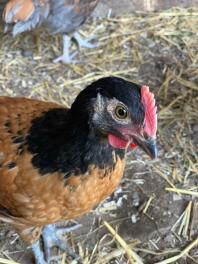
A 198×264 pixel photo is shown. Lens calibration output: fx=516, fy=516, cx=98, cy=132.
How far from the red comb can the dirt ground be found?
42.8 inches

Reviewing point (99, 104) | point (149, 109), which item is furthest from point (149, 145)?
point (99, 104)

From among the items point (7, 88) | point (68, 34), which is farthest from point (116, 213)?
point (68, 34)

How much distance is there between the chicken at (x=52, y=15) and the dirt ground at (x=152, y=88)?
275 millimetres

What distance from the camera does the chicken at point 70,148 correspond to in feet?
7.06

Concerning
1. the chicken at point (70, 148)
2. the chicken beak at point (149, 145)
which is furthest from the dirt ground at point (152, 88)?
the chicken beak at point (149, 145)

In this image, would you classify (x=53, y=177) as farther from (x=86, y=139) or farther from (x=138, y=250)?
(x=138, y=250)

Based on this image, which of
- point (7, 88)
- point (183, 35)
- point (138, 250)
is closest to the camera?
point (138, 250)

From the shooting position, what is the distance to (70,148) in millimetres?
2324

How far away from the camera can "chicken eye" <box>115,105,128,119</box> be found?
2145 millimetres

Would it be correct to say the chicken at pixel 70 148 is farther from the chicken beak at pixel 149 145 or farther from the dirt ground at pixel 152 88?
the dirt ground at pixel 152 88

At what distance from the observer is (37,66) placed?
4.17 meters

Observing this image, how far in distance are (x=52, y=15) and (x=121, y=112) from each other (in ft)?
6.29

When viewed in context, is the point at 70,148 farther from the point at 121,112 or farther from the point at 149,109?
the point at 149,109

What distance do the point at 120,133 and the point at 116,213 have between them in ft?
3.58
